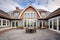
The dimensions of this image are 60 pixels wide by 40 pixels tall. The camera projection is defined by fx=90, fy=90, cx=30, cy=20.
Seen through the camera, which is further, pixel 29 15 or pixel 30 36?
pixel 29 15

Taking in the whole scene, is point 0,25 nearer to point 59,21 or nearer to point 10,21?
point 10,21

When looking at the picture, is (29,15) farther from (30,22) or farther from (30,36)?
(30,36)

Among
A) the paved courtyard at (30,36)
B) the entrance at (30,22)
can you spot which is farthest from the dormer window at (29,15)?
the paved courtyard at (30,36)

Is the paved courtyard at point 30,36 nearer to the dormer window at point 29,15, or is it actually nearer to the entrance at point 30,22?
the entrance at point 30,22

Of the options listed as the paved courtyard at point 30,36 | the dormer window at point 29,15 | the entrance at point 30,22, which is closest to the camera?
the paved courtyard at point 30,36

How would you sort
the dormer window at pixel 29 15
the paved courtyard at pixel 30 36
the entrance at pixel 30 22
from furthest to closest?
the dormer window at pixel 29 15
the entrance at pixel 30 22
the paved courtyard at pixel 30 36

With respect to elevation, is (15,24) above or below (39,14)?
below

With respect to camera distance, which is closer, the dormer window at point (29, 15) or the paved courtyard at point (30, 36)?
the paved courtyard at point (30, 36)

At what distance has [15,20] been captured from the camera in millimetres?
24047

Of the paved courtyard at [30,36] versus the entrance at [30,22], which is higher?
the entrance at [30,22]

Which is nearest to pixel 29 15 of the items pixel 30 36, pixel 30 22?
pixel 30 22

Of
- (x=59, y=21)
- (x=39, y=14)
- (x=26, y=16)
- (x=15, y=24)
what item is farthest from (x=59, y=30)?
(x=15, y=24)

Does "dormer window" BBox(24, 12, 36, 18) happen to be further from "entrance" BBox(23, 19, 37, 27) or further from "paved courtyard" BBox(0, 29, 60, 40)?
"paved courtyard" BBox(0, 29, 60, 40)

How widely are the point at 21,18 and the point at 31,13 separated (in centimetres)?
291
